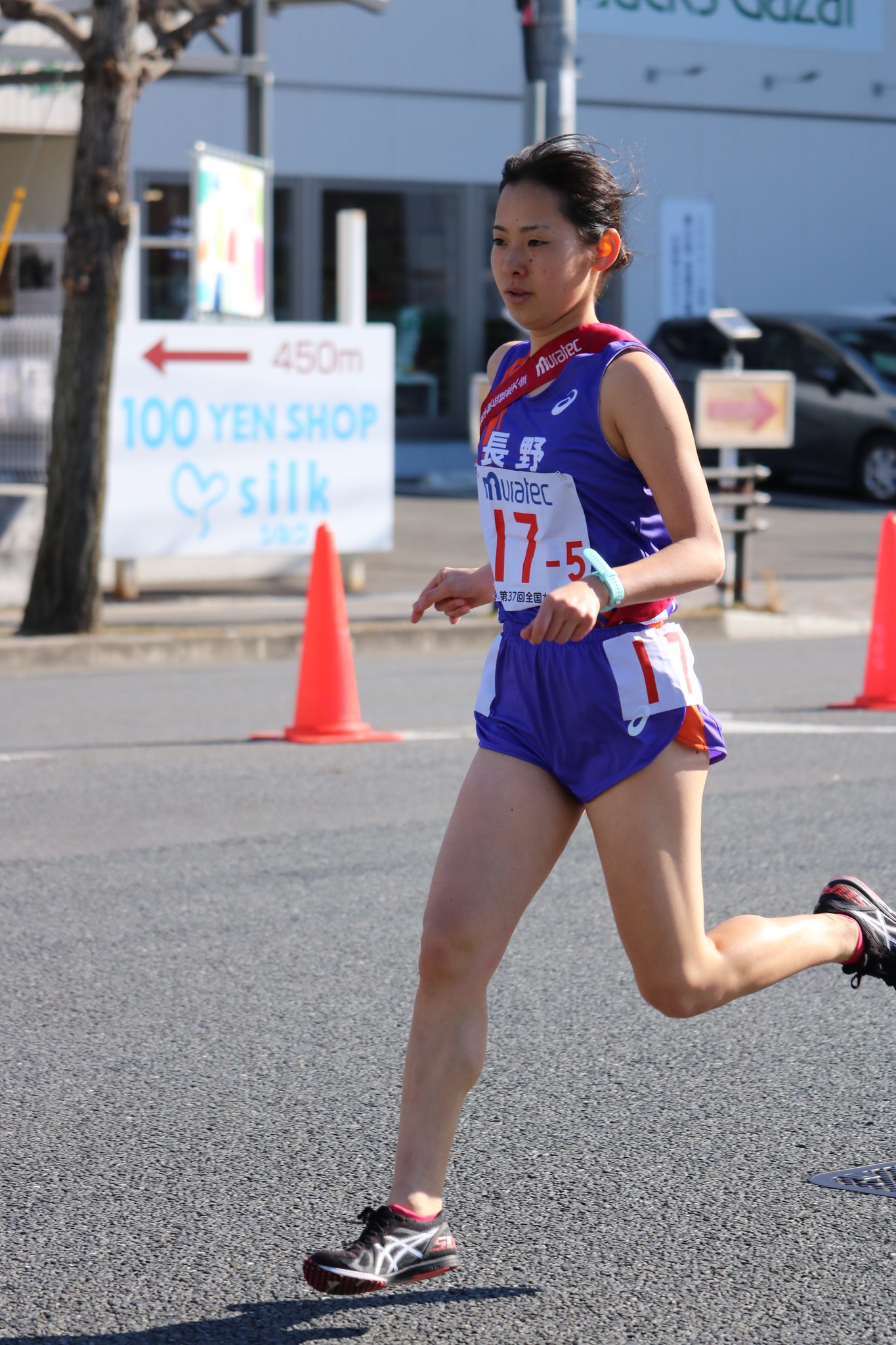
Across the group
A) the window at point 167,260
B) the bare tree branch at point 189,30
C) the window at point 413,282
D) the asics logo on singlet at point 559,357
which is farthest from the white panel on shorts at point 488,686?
the window at point 413,282

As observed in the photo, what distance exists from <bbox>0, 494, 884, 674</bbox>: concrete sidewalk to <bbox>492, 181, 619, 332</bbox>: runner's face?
29.1ft

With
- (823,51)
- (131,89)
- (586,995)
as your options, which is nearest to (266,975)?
(586,995)

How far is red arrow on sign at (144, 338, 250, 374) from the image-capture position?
1421 centimetres

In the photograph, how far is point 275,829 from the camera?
7.14 metres

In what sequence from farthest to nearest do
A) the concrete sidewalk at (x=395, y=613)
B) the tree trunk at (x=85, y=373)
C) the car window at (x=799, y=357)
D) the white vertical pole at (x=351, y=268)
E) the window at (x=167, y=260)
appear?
the window at (x=167, y=260) < the car window at (x=799, y=357) < the white vertical pole at (x=351, y=268) < the tree trunk at (x=85, y=373) < the concrete sidewalk at (x=395, y=613)

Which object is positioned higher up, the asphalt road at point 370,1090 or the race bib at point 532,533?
the race bib at point 532,533

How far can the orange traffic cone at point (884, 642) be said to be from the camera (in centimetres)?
988

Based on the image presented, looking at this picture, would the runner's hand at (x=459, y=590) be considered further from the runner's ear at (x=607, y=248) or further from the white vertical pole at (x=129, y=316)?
the white vertical pole at (x=129, y=316)

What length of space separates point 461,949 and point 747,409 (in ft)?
39.2

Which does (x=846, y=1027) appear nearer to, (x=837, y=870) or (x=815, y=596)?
(x=837, y=870)

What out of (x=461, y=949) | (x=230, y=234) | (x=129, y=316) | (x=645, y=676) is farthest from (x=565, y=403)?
(x=230, y=234)

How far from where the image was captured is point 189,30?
42.6 ft

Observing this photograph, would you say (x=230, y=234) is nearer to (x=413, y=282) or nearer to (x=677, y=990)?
(x=413, y=282)

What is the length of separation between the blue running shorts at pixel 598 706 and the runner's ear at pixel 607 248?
64 cm
